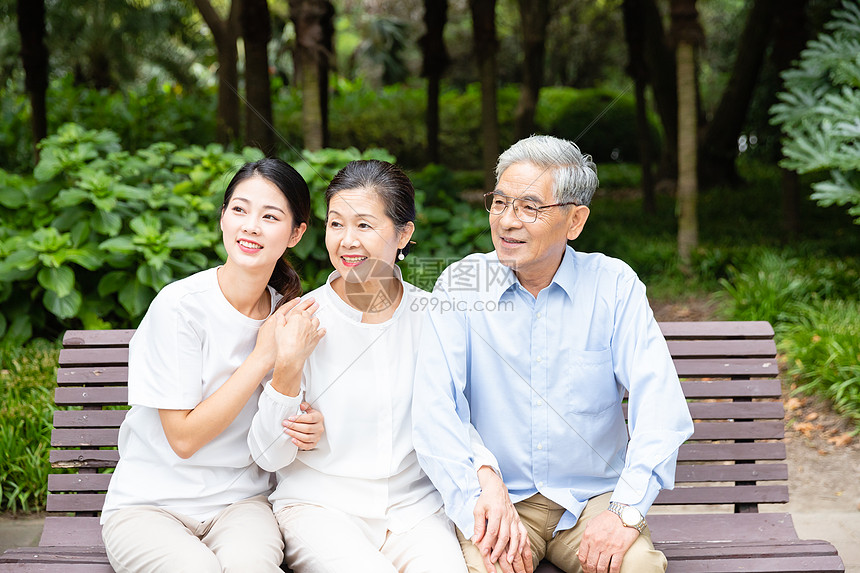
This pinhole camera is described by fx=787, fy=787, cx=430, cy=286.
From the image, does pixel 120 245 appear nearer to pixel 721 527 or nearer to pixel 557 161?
pixel 557 161

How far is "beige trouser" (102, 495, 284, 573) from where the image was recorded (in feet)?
6.93

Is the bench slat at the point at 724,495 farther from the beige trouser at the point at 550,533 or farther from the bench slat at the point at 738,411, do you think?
the beige trouser at the point at 550,533

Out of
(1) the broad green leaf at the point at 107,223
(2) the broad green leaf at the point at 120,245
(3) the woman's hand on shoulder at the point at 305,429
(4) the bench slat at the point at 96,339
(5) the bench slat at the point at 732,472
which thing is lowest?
(5) the bench slat at the point at 732,472

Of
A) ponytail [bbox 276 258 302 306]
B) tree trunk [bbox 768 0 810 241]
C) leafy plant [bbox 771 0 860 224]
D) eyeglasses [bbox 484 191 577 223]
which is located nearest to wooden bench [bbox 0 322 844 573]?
ponytail [bbox 276 258 302 306]

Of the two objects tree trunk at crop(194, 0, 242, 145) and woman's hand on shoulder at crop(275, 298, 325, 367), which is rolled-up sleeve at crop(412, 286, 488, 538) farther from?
tree trunk at crop(194, 0, 242, 145)

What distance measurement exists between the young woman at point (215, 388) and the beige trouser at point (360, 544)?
0.08m

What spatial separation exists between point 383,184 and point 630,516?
121cm

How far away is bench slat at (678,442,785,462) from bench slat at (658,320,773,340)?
1.34 feet

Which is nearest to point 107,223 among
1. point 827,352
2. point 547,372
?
point 547,372

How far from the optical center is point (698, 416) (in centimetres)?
291

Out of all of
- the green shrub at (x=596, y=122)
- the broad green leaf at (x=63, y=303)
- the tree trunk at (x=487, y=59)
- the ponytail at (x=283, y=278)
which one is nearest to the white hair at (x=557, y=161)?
the ponytail at (x=283, y=278)

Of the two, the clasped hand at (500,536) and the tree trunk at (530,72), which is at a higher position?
the tree trunk at (530,72)

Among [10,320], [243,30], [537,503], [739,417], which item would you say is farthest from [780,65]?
[10,320]

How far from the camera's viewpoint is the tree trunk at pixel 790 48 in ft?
23.7
